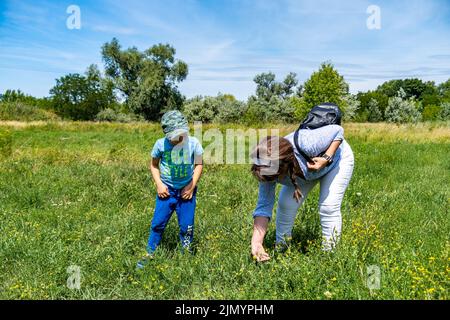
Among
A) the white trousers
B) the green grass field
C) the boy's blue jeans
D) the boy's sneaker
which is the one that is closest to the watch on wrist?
the white trousers

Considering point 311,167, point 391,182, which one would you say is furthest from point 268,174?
point 391,182

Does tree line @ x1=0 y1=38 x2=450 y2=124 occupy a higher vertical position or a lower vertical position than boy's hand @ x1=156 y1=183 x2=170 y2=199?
higher

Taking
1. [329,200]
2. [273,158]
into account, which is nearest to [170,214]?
[273,158]

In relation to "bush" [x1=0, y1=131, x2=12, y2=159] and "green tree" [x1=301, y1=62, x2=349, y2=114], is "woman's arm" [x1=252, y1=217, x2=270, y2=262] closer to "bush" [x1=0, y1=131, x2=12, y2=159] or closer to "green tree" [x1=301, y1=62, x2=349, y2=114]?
"bush" [x1=0, y1=131, x2=12, y2=159]

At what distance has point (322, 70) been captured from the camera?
3147 cm

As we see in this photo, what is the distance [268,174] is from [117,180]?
430 cm

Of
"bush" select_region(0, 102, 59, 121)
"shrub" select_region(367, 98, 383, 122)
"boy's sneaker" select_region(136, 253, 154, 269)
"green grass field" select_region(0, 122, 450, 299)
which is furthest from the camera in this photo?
"shrub" select_region(367, 98, 383, 122)

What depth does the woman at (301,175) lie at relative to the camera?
2.81m

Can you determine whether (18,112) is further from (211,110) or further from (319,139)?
(319,139)

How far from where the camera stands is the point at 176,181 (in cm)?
338

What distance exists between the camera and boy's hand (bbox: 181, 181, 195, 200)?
335 cm

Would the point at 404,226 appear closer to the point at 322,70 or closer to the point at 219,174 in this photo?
the point at 219,174

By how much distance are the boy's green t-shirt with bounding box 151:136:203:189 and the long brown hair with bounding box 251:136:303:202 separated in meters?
0.79

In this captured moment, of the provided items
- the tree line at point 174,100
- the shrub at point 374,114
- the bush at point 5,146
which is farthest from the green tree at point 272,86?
the bush at point 5,146
